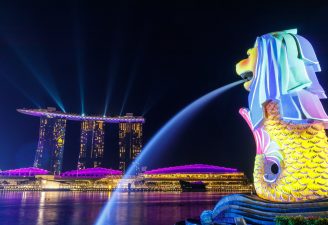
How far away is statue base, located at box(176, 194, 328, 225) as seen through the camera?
10.3m

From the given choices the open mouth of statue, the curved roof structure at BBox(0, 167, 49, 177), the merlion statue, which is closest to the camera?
the merlion statue

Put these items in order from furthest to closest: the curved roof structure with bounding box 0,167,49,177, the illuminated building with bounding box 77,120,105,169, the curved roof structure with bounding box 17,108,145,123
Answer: the illuminated building with bounding box 77,120,105,169, the curved roof structure with bounding box 17,108,145,123, the curved roof structure with bounding box 0,167,49,177

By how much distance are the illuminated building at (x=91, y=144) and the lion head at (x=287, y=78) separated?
360ft

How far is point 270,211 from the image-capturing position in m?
11.2

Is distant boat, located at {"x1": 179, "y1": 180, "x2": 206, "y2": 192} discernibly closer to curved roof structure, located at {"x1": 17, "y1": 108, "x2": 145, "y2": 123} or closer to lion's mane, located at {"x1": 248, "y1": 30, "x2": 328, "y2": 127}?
curved roof structure, located at {"x1": 17, "y1": 108, "x2": 145, "y2": 123}

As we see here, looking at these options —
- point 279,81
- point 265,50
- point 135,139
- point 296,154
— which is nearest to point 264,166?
point 296,154

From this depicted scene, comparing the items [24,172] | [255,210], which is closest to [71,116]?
[24,172]

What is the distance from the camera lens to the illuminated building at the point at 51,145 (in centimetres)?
10750

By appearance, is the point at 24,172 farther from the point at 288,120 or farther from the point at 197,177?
the point at 288,120

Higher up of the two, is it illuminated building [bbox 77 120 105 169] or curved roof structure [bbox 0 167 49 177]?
illuminated building [bbox 77 120 105 169]

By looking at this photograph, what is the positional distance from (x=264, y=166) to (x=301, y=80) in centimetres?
348

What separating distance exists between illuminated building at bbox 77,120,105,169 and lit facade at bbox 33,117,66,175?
28.3ft

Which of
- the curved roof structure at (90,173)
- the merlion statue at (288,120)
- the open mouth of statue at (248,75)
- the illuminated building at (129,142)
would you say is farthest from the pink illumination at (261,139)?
the illuminated building at (129,142)

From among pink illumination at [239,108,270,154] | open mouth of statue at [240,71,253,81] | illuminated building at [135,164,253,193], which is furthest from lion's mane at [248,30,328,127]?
illuminated building at [135,164,253,193]
